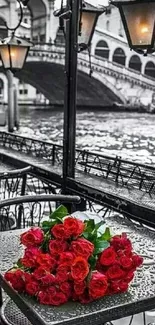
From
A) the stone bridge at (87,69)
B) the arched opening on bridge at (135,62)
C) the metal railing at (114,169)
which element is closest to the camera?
the metal railing at (114,169)

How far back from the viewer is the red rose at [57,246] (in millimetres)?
1804

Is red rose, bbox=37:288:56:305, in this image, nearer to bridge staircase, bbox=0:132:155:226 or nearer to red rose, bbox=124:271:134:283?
red rose, bbox=124:271:134:283

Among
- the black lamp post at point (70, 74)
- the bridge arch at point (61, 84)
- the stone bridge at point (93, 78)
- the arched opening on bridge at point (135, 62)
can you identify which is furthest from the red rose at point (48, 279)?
the arched opening on bridge at point (135, 62)

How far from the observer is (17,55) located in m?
5.89

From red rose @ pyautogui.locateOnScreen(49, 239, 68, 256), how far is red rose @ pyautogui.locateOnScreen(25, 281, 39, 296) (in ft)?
0.44

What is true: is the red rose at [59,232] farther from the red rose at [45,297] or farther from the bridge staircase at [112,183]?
the bridge staircase at [112,183]

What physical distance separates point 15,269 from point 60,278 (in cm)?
24

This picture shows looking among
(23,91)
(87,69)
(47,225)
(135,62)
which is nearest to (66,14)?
(47,225)

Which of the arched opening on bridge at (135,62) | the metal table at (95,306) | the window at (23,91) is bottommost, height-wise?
the window at (23,91)

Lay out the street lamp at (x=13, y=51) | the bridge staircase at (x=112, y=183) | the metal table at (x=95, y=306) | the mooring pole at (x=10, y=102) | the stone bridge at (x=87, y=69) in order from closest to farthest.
A: the metal table at (x=95, y=306) → the bridge staircase at (x=112, y=183) → the street lamp at (x=13, y=51) → the mooring pole at (x=10, y=102) → the stone bridge at (x=87, y=69)

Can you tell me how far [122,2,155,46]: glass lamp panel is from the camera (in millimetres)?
3365

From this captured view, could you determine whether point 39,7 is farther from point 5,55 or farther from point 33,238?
point 33,238

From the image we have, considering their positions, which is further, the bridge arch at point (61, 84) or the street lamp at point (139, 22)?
the bridge arch at point (61, 84)

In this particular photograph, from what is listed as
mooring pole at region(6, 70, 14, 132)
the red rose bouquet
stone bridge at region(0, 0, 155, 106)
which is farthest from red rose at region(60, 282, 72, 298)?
stone bridge at region(0, 0, 155, 106)
